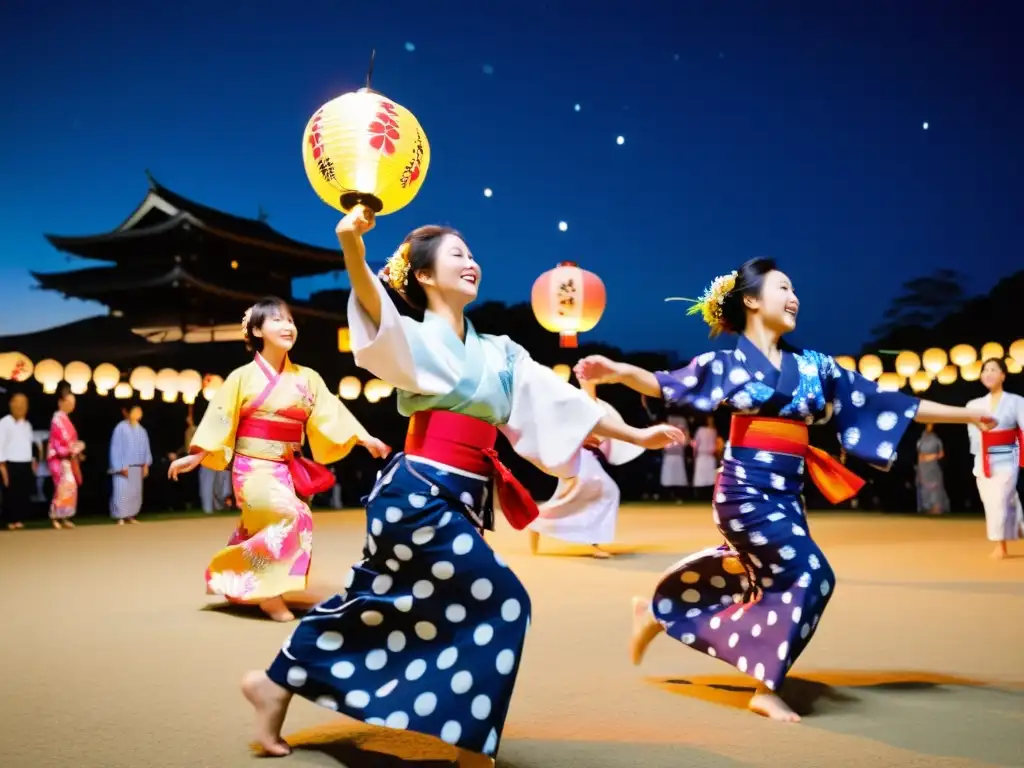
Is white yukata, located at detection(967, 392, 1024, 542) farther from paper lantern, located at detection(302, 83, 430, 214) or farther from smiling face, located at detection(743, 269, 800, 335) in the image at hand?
paper lantern, located at detection(302, 83, 430, 214)

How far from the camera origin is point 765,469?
3725 mm

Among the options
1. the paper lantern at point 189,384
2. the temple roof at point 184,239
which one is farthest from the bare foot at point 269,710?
the temple roof at point 184,239

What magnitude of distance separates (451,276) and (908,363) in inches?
564

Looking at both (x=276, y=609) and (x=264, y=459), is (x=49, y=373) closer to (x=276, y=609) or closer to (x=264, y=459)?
(x=264, y=459)

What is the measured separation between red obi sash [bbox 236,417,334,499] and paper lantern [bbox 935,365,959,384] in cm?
1284

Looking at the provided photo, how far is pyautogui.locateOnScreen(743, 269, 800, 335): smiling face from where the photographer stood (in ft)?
12.9

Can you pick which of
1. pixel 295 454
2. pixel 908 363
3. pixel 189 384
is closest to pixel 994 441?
pixel 295 454

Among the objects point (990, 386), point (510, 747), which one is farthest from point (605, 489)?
point (510, 747)

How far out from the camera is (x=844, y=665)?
Answer: 4.27 metres

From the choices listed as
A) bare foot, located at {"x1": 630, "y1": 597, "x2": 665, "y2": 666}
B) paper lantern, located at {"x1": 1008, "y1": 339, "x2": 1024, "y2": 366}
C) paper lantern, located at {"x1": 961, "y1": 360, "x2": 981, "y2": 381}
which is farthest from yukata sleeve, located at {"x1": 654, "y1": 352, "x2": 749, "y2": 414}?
paper lantern, located at {"x1": 961, "y1": 360, "x2": 981, "y2": 381}

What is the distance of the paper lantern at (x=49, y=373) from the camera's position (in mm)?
14930

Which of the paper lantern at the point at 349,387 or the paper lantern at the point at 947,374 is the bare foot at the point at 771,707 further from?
the paper lantern at the point at 349,387

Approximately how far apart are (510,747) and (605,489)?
210 inches

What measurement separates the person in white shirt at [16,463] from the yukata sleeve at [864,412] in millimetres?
11235
